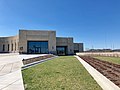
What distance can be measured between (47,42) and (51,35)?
3.34 meters

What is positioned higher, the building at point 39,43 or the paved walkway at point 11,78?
the building at point 39,43

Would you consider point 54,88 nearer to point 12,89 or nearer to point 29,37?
point 12,89

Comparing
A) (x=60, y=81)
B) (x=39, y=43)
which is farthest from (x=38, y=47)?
(x=60, y=81)

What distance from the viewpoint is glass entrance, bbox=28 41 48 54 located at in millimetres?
50438

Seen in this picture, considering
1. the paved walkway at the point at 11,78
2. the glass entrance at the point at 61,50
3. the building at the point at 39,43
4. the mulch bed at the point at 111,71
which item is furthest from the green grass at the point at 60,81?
the glass entrance at the point at 61,50

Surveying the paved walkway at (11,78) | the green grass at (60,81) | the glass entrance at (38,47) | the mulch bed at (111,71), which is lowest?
the paved walkway at (11,78)

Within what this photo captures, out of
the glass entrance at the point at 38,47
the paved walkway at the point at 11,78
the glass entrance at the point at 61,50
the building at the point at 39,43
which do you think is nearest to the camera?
the paved walkway at the point at 11,78

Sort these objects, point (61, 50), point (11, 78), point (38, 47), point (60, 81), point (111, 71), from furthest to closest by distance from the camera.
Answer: point (61, 50) → point (38, 47) → point (111, 71) → point (11, 78) → point (60, 81)

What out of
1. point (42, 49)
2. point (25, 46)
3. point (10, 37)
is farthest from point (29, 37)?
point (10, 37)

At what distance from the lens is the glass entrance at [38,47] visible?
5044 cm

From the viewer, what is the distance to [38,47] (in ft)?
168

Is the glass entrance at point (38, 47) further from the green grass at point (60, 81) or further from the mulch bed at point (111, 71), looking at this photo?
the green grass at point (60, 81)

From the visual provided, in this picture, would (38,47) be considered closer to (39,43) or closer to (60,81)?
(39,43)

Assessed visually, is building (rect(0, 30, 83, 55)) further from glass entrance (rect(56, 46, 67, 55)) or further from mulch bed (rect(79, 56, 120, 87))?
mulch bed (rect(79, 56, 120, 87))
